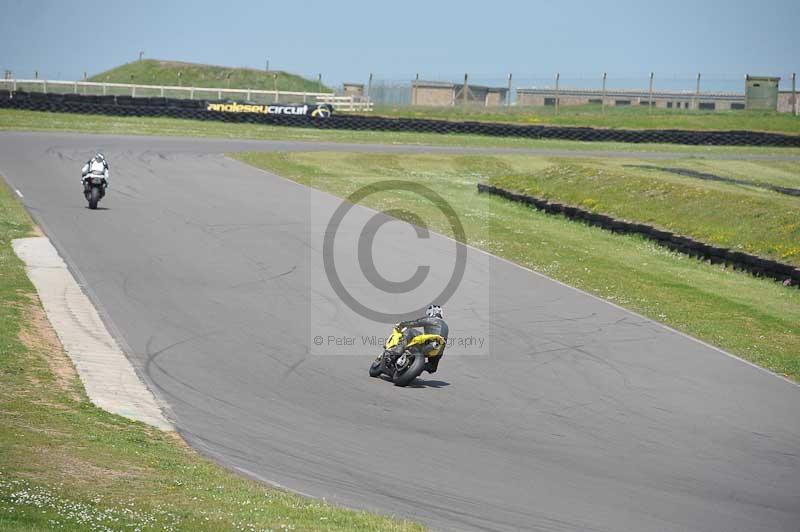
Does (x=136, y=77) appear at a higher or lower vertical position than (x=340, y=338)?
higher

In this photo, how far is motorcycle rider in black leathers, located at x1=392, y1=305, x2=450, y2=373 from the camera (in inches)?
500

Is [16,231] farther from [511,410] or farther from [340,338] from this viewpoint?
[511,410]

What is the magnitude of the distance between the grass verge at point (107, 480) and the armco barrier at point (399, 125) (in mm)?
44905

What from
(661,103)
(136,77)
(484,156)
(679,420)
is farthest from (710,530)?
(136,77)

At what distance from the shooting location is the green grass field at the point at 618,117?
62906 millimetres

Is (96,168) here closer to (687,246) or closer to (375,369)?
(687,246)

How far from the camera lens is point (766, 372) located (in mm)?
14266

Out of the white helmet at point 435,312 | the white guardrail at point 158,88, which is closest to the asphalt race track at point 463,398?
the white helmet at point 435,312

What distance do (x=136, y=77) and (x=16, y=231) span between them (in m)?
110

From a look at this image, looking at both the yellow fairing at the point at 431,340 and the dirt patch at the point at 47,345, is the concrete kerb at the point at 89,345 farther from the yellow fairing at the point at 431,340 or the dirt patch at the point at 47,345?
the yellow fairing at the point at 431,340

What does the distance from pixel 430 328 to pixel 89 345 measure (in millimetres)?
4693

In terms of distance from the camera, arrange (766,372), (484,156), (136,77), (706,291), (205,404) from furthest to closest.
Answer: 1. (136,77)
2. (484,156)
3. (706,291)
4. (766,372)
5. (205,404)

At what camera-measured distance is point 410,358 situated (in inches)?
499

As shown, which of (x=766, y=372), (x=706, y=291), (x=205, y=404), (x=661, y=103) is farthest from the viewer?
(x=661, y=103)
